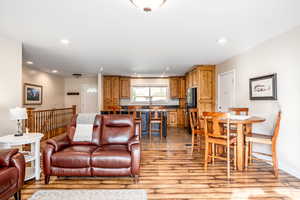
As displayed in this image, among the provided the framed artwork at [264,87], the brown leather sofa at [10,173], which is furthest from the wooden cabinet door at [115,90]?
the brown leather sofa at [10,173]

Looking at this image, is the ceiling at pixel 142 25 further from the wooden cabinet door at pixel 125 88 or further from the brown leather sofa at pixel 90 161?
the wooden cabinet door at pixel 125 88

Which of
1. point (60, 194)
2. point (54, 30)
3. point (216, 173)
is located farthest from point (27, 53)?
point (216, 173)

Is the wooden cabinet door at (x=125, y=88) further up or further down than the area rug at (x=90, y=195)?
further up

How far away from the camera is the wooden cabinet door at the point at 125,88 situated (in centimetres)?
803

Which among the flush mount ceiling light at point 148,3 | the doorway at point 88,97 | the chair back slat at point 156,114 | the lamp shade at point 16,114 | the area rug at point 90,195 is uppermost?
the flush mount ceiling light at point 148,3

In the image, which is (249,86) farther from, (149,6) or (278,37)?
(149,6)

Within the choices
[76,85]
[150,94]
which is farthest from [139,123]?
[76,85]

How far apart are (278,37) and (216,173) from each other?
2716mm

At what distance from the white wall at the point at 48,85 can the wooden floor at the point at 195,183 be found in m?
4.78

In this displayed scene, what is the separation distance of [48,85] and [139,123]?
5.65 m

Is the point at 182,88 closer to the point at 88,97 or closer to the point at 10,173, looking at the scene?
the point at 88,97

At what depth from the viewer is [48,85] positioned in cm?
720

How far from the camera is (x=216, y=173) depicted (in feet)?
9.45

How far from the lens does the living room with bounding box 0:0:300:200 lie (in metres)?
2.23
